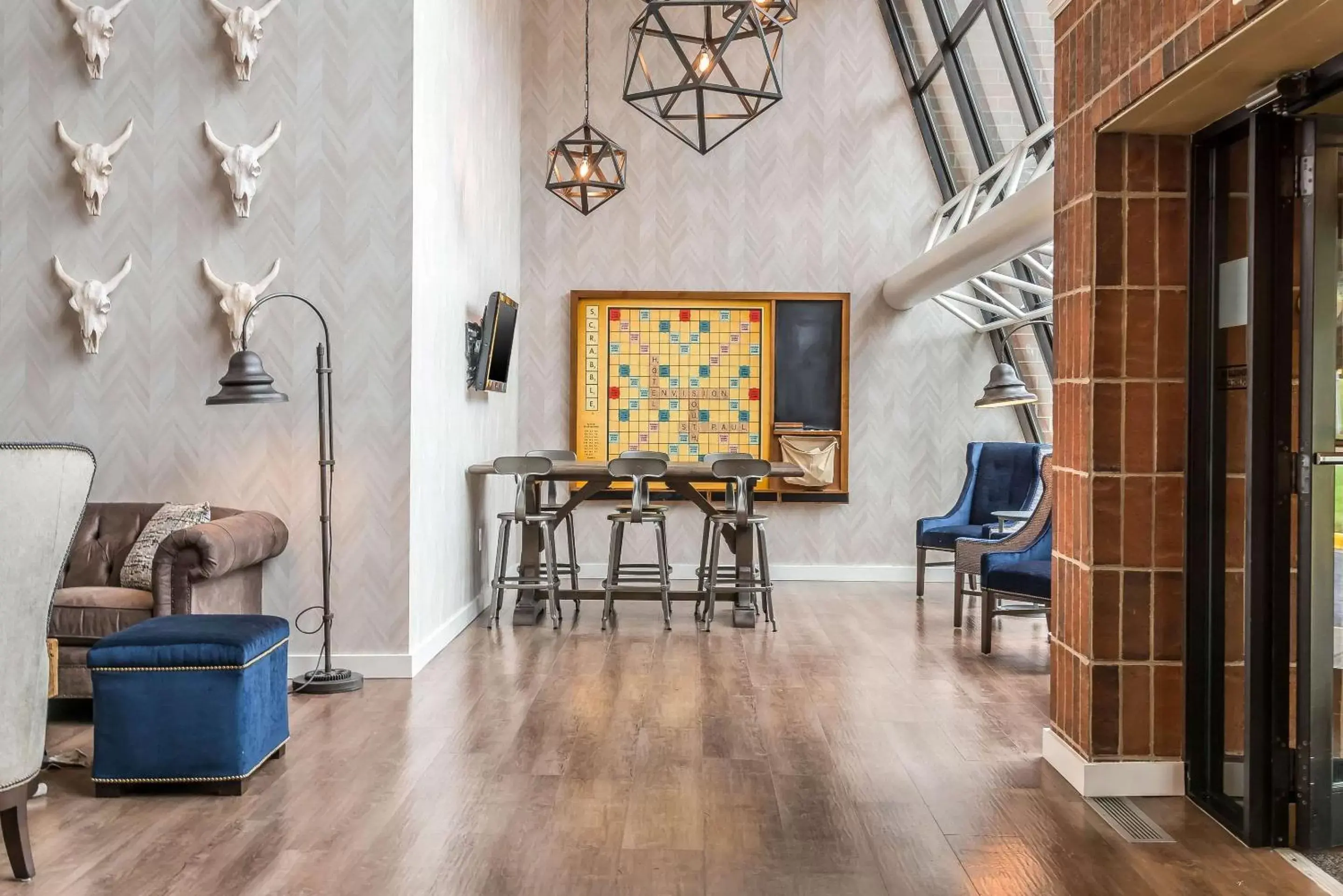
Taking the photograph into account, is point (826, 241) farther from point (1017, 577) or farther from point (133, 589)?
point (133, 589)

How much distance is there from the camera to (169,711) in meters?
3.60

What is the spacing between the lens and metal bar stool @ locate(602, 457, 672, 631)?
22.8 feet

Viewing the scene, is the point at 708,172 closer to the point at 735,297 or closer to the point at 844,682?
the point at 735,297

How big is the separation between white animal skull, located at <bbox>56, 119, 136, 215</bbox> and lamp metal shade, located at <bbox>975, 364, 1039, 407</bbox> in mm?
5257

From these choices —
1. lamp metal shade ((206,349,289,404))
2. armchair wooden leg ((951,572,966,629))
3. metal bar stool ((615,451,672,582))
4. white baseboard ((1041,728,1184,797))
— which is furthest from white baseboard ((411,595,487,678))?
→ white baseboard ((1041,728,1184,797))

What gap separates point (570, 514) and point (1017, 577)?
2.90 meters

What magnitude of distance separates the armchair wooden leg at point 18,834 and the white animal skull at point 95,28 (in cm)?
369

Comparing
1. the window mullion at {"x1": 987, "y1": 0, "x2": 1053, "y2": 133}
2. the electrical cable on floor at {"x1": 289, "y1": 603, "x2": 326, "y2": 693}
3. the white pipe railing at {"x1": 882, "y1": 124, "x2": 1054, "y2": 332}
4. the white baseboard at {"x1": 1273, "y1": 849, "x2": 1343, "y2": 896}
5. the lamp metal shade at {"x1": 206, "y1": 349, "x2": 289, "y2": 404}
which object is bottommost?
the white baseboard at {"x1": 1273, "y1": 849, "x2": 1343, "y2": 896}

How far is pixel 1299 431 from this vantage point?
3143 millimetres

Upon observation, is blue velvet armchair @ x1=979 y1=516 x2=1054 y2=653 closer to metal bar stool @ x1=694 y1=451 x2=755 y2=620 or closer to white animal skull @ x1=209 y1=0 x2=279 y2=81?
metal bar stool @ x1=694 y1=451 x2=755 y2=620

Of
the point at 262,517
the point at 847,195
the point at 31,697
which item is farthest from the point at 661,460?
the point at 31,697

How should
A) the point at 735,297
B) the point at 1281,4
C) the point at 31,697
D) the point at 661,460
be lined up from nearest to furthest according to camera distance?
the point at 1281,4 → the point at 31,697 → the point at 661,460 → the point at 735,297

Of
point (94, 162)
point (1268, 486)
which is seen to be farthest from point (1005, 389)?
point (94, 162)

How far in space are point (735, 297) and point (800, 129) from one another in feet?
4.73
